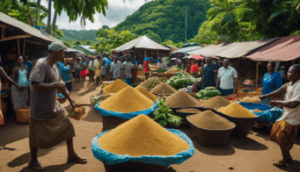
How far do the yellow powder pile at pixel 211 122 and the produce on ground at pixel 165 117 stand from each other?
0.38m

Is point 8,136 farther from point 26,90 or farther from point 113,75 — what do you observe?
point 113,75

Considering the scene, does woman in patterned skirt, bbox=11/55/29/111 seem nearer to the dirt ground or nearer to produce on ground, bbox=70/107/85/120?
the dirt ground

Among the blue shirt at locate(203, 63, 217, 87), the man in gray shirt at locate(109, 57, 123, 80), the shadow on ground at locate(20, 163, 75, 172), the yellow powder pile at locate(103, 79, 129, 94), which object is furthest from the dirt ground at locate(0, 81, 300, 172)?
the man in gray shirt at locate(109, 57, 123, 80)

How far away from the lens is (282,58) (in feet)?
18.2

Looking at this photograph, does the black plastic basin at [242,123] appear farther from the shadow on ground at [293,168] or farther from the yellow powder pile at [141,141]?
the yellow powder pile at [141,141]

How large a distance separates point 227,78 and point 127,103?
10.0 ft

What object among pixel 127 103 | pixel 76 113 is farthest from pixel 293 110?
pixel 76 113

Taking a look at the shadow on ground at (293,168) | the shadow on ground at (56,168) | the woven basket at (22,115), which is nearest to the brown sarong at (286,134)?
the shadow on ground at (293,168)

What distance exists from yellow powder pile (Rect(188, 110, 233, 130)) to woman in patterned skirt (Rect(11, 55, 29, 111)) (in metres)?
3.94

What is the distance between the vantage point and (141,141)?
7.11 ft

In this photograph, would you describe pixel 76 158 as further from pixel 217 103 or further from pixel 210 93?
pixel 210 93

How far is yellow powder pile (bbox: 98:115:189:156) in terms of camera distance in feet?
6.89

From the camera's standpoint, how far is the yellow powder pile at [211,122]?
3.52 metres

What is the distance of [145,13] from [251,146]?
56.5 metres
